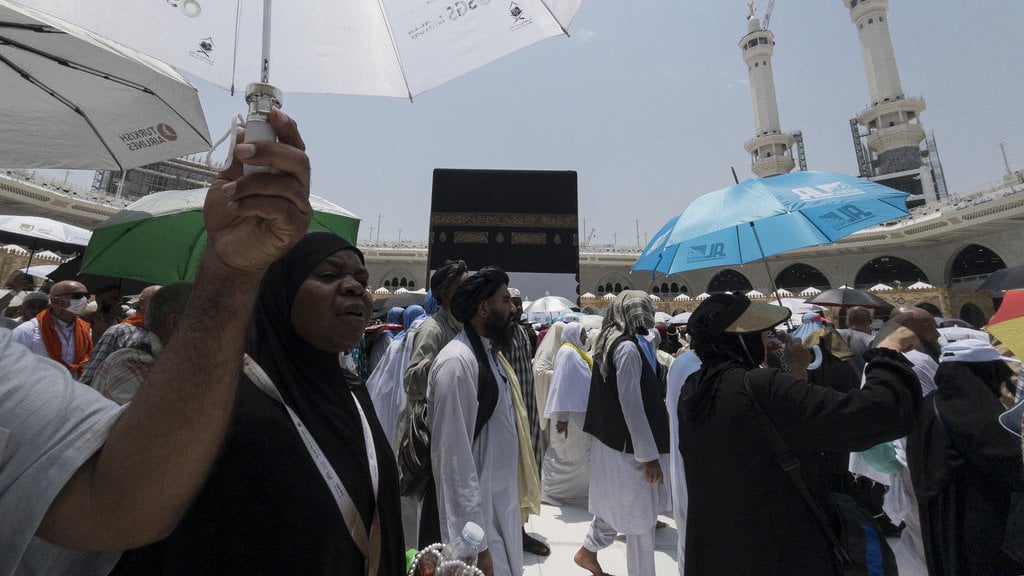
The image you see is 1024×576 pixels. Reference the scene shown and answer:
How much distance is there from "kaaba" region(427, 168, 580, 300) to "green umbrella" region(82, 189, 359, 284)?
1224cm

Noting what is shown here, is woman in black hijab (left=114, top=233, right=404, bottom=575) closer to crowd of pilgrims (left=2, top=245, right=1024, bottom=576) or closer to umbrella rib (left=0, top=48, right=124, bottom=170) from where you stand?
crowd of pilgrims (left=2, top=245, right=1024, bottom=576)

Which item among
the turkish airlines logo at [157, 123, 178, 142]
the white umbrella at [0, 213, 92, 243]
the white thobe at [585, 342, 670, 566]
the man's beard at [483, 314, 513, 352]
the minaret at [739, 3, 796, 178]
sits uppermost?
the minaret at [739, 3, 796, 178]

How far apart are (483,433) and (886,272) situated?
1199 inches

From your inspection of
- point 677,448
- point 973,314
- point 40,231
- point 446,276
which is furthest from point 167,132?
point 973,314

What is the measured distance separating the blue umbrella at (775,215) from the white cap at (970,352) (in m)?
0.62

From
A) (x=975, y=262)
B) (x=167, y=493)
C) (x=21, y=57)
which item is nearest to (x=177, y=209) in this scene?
(x=21, y=57)

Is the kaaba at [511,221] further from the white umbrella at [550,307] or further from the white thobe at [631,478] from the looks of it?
the white thobe at [631,478]

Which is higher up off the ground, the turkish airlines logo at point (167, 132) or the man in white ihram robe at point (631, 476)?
the turkish airlines logo at point (167, 132)

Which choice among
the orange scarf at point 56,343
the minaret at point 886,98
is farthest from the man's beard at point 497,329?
the minaret at point 886,98

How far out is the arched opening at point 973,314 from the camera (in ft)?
57.0

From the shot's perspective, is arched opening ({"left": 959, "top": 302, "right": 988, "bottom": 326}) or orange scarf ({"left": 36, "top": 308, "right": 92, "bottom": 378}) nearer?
orange scarf ({"left": 36, "top": 308, "right": 92, "bottom": 378})

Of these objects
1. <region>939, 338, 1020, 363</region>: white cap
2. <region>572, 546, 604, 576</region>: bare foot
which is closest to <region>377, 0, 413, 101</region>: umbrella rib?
<region>939, 338, 1020, 363</region>: white cap

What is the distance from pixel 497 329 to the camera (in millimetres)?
1838

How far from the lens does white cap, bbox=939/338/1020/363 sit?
1.64 metres
